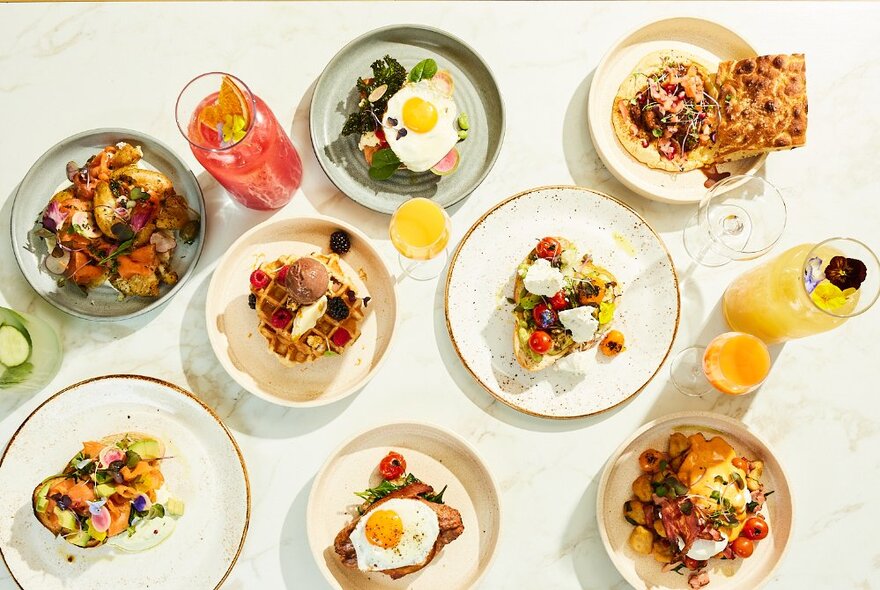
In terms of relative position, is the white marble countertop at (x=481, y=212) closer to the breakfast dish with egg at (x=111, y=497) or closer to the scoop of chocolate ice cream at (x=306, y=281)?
the breakfast dish with egg at (x=111, y=497)

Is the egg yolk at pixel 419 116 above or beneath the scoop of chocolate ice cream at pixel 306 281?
above

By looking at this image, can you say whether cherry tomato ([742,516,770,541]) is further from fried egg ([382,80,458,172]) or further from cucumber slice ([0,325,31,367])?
cucumber slice ([0,325,31,367])

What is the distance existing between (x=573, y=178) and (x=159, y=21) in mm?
2280

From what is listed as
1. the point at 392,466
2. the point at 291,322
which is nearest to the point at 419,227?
the point at 291,322

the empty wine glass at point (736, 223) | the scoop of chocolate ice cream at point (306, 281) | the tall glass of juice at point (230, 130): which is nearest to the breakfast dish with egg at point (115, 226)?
the tall glass of juice at point (230, 130)

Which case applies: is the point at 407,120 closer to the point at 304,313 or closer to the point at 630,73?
the point at 304,313

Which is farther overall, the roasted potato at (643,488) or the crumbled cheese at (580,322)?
the roasted potato at (643,488)

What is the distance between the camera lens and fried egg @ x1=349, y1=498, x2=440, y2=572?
292 cm

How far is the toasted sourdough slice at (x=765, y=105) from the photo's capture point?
3.18 metres

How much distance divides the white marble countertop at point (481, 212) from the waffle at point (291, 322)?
0.32 metres

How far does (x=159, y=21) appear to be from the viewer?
11.2ft

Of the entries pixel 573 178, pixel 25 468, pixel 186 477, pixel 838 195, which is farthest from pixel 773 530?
pixel 25 468

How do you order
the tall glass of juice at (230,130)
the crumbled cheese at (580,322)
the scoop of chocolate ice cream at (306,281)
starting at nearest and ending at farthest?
the tall glass of juice at (230,130) < the scoop of chocolate ice cream at (306,281) < the crumbled cheese at (580,322)

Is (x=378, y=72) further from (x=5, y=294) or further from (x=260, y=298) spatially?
(x=5, y=294)
